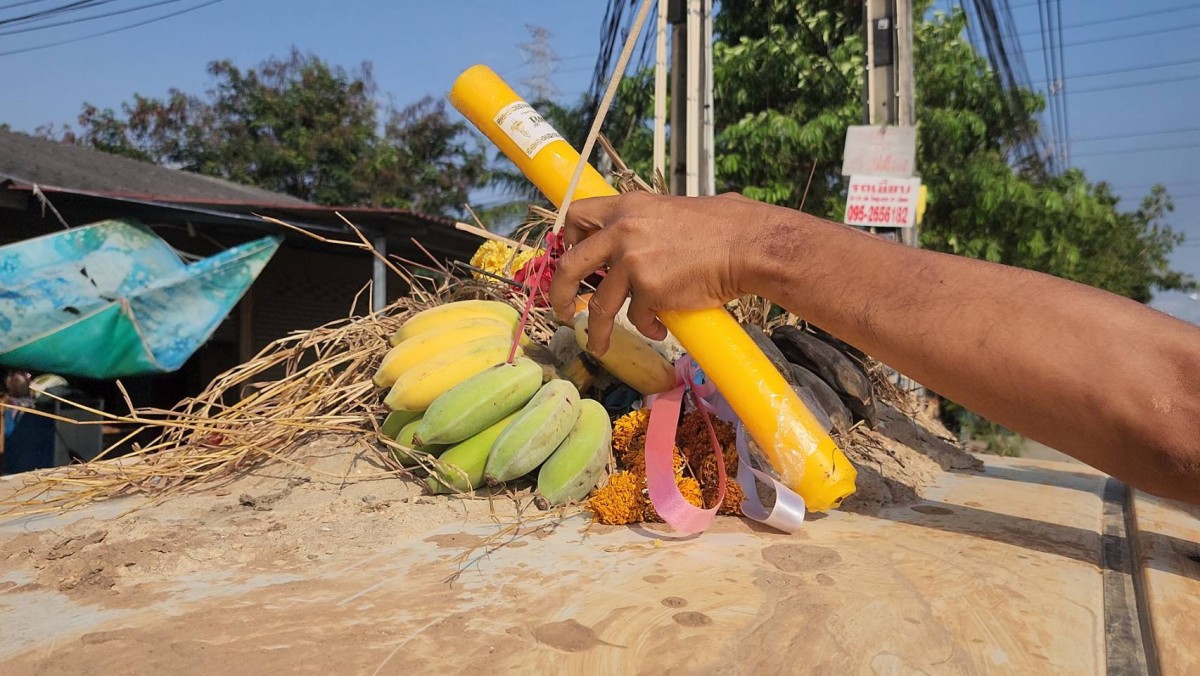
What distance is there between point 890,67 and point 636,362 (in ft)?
12.5

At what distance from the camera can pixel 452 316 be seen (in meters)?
1.81

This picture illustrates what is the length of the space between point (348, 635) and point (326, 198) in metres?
19.6

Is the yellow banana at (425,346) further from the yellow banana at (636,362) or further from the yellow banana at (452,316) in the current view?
the yellow banana at (636,362)

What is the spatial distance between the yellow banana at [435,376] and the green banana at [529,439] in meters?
0.18

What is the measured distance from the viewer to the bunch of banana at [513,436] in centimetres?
143

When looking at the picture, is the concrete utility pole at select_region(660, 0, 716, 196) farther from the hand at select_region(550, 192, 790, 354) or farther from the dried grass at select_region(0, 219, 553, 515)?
the hand at select_region(550, 192, 790, 354)

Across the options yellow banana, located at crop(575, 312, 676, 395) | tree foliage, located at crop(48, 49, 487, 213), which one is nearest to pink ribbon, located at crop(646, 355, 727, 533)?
yellow banana, located at crop(575, 312, 676, 395)

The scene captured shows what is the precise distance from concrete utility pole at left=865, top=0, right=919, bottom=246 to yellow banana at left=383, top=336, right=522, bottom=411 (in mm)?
3499

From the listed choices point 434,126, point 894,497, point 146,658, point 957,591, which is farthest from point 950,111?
point 434,126

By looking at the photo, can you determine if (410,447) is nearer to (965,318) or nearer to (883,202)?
(965,318)

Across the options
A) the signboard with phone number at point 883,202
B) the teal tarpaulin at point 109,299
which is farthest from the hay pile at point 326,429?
the teal tarpaulin at point 109,299

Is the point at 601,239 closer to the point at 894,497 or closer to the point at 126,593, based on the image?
the point at 126,593

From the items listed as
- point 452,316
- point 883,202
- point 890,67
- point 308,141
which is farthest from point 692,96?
point 308,141

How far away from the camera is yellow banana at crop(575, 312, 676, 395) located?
5.13ft
